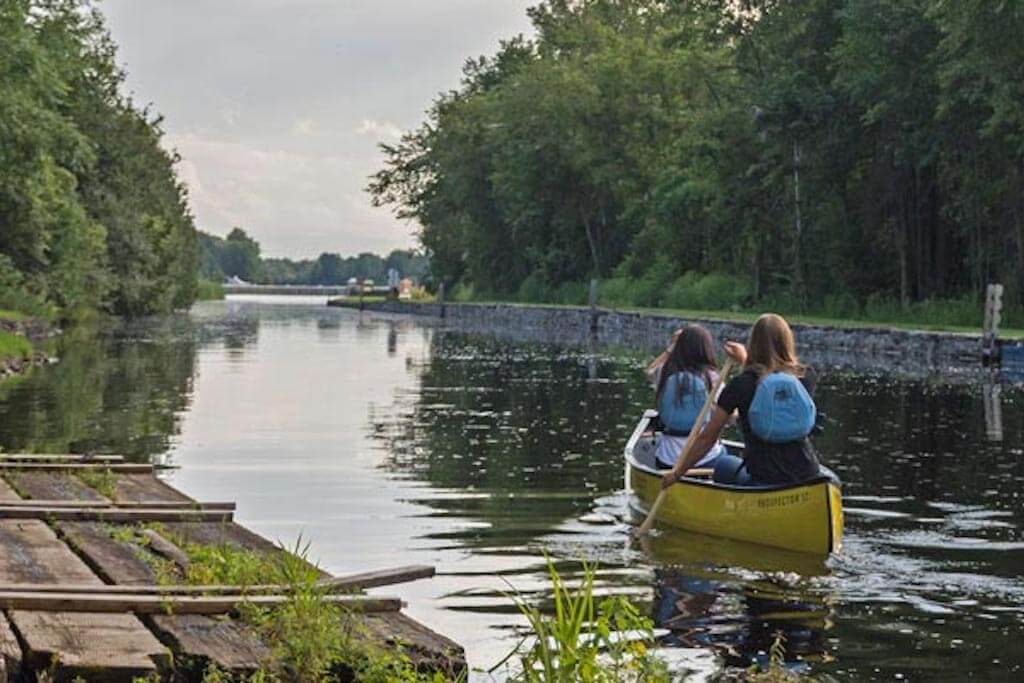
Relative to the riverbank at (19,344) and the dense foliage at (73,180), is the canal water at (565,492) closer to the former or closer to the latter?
the riverbank at (19,344)

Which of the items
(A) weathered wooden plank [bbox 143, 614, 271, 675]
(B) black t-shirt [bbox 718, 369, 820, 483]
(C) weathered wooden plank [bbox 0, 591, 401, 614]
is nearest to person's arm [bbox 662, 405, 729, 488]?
(B) black t-shirt [bbox 718, 369, 820, 483]

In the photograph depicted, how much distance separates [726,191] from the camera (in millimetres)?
62688

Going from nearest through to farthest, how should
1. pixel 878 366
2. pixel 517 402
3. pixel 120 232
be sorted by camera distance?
1. pixel 517 402
2. pixel 878 366
3. pixel 120 232

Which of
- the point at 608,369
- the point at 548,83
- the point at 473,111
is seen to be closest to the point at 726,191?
the point at 608,369

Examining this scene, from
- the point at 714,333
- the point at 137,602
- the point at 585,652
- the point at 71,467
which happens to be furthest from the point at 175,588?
the point at 714,333

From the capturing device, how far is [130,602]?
8773mm

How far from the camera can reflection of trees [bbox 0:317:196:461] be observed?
22.9m

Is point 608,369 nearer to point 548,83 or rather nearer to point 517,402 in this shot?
point 517,402

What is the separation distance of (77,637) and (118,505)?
200 inches

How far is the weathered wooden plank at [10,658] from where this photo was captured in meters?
7.47

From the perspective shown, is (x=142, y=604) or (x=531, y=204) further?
(x=531, y=204)

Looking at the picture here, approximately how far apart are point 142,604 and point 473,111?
319ft

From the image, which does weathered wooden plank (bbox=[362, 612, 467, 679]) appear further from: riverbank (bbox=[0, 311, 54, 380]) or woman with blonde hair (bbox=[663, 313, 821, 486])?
riverbank (bbox=[0, 311, 54, 380])

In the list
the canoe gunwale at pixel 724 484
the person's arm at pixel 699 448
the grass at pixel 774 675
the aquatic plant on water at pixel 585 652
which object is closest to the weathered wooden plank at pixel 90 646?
the aquatic plant on water at pixel 585 652
